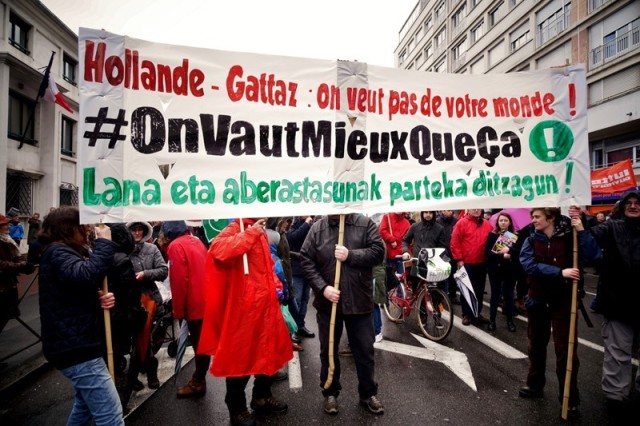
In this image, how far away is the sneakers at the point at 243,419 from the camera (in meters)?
2.94

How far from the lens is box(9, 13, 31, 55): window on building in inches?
629

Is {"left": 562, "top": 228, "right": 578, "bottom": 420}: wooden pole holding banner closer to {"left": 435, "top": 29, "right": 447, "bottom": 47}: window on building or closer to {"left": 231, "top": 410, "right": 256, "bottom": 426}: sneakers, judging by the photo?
{"left": 231, "top": 410, "right": 256, "bottom": 426}: sneakers

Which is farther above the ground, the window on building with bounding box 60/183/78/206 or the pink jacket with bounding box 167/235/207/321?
the window on building with bounding box 60/183/78/206

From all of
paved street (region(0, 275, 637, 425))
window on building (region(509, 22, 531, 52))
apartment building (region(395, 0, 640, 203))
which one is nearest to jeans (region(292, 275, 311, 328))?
paved street (region(0, 275, 637, 425))

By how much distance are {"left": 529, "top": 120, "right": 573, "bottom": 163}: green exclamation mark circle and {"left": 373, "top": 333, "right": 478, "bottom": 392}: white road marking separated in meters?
2.49

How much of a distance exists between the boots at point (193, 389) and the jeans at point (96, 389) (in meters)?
1.35

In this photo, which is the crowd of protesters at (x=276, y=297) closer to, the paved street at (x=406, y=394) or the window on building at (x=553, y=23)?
the paved street at (x=406, y=394)

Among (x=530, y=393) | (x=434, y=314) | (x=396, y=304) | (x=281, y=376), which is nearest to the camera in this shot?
(x=530, y=393)

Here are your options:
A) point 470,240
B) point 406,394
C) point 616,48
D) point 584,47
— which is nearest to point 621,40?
point 616,48

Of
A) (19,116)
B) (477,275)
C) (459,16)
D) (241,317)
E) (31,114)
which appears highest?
(459,16)

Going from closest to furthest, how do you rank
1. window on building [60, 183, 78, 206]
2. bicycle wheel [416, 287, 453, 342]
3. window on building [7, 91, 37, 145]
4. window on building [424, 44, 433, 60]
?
bicycle wheel [416, 287, 453, 342] < window on building [7, 91, 37, 145] < window on building [60, 183, 78, 206] < window on building [424, 44, 433, 60]

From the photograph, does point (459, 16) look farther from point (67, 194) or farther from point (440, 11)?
point (67, 194)

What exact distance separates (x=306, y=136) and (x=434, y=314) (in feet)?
12.1

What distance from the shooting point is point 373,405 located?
3.19 m
